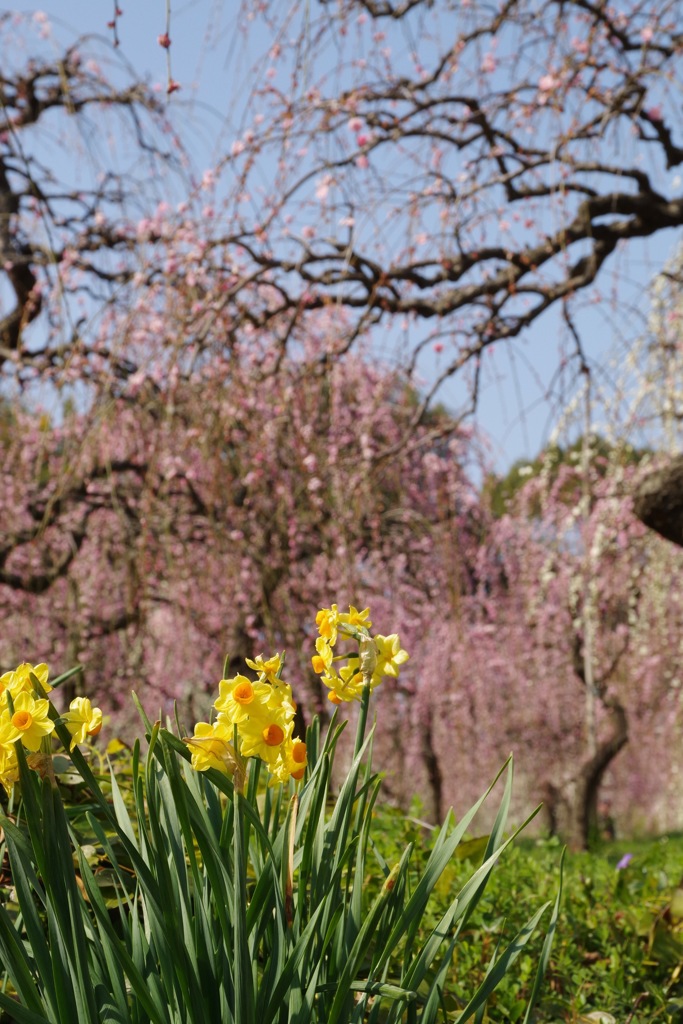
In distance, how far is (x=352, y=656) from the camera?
1297 mm

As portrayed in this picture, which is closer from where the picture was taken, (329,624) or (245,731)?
(245,731)

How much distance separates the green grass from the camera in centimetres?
160

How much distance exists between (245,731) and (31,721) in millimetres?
231

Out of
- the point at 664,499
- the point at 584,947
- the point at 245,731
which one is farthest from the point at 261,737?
the point at 664,499

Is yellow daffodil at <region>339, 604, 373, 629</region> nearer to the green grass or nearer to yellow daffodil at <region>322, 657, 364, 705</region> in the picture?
yellow daffodil at <region>322, 657, 364, 705</region>

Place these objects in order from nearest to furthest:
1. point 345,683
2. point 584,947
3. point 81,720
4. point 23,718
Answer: point 23,718 → point 81,720 → point 345,683 → point 584,947

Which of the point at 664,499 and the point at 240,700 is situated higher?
Result: the point at 664,499

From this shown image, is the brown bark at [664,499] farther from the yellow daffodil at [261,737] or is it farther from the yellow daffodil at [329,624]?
the yellow daffodil at [261,737]

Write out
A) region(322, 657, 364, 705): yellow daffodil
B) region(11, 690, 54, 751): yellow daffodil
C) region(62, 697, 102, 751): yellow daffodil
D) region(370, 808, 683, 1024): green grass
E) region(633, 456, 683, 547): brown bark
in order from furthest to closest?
region(633, 456, 683, 547): brown bark, region(370, 808, 683, 1024): green grass, region(322, 657, 364, 705): yellow daffodil, region(62, 697, 102, 751): yellow daffodil, region(11, 690, 54, 751): yellow daffodil

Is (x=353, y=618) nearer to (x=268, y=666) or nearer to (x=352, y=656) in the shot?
(x=352, y=656)

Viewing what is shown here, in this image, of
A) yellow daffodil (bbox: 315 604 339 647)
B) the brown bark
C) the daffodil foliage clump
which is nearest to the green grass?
the daffodil foliage clump

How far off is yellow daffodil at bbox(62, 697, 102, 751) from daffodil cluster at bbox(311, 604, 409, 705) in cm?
28

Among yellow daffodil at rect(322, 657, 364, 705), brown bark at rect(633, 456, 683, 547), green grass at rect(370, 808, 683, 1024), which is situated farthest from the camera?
brown bark at rect(633, 456, 683, 547)

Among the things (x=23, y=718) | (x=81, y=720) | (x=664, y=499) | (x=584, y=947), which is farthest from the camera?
(x=664, y=499)
